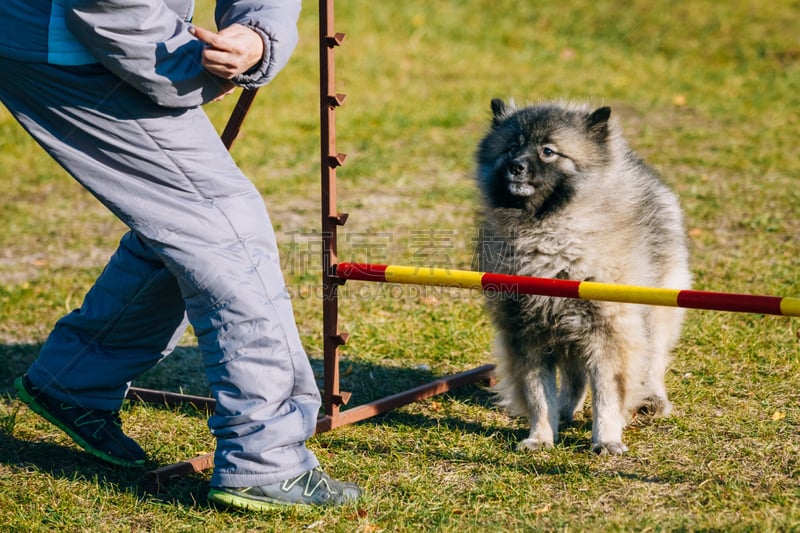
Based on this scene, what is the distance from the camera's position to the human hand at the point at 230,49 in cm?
266

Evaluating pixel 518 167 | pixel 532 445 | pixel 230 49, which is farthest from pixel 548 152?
pixel 230 49

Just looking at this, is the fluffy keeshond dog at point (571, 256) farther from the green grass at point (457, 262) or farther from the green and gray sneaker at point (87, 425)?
the green and gray sneaker at point (87, 425)

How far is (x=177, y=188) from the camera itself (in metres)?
2.79

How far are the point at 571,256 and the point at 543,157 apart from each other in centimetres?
42

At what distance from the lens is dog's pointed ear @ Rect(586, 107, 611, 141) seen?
3.61 m

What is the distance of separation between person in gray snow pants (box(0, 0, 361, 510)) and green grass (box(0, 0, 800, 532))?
8.9 inches

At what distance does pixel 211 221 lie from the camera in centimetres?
281

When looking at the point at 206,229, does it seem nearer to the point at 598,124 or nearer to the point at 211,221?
the point at 211,221

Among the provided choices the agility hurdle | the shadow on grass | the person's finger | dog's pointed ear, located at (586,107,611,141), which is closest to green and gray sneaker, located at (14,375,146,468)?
the shadow on grass

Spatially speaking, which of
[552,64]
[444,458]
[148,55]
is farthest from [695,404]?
[552,64]

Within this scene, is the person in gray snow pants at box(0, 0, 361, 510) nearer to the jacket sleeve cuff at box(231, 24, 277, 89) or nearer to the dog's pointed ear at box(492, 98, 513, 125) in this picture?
the jacket sleeve cuff at box(231, 24, 277, 89)

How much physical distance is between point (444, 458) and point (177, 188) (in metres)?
1.46

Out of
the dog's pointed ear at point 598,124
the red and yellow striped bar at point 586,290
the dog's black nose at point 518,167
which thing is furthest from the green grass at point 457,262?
the dog's pointed ear at point 598,124

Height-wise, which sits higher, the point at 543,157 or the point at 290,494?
the point at 543,157
